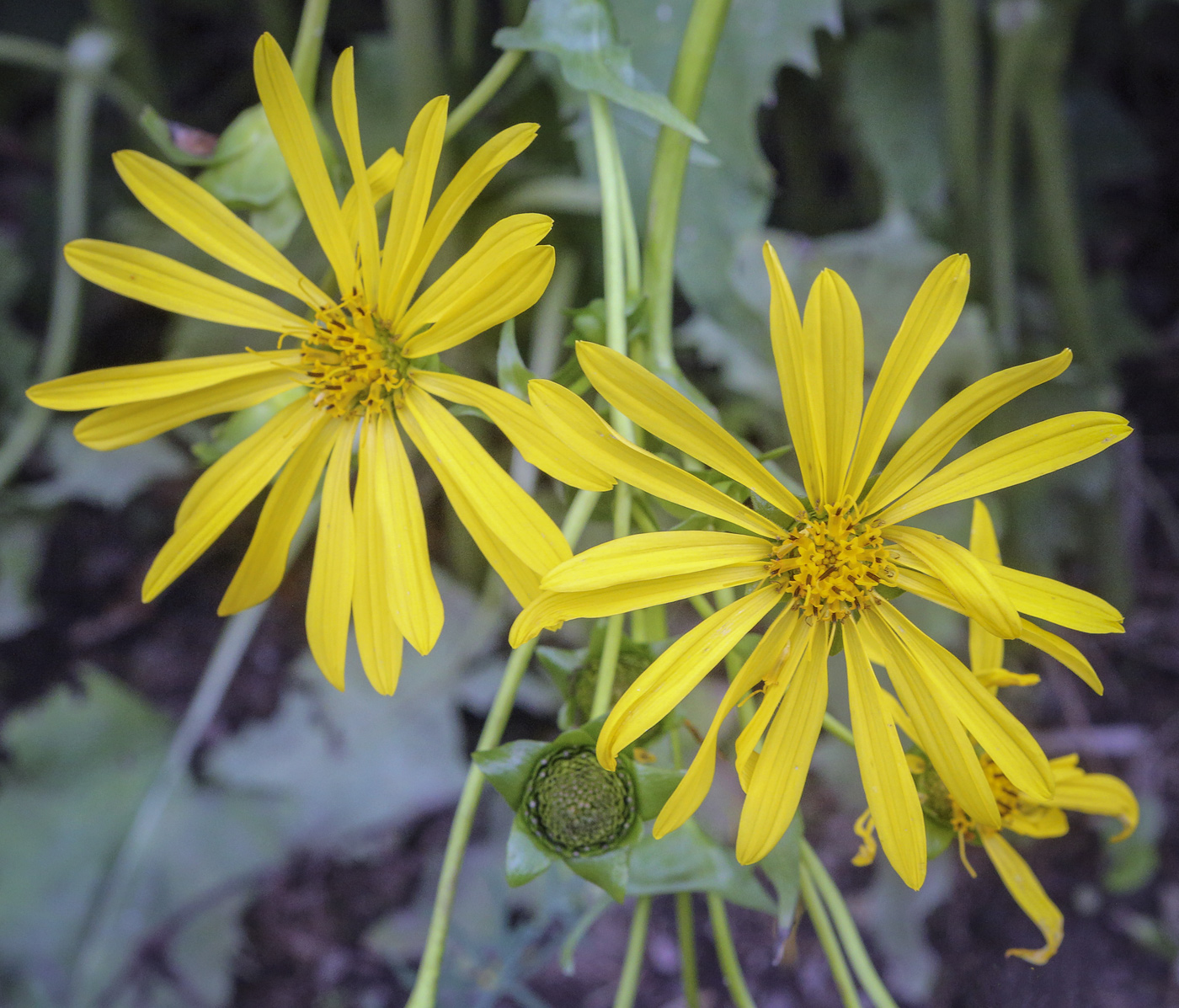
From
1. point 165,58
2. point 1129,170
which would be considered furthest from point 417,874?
point 1129,170

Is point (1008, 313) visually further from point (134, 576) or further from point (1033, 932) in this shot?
point (134, 576)

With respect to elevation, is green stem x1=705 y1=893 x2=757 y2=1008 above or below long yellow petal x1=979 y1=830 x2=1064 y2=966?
below

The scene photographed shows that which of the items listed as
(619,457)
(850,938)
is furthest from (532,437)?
(850,938)

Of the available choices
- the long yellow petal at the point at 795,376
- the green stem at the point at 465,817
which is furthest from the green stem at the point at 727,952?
the long yellow petal at the point at 795,376

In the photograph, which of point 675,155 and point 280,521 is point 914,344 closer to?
point 675,155

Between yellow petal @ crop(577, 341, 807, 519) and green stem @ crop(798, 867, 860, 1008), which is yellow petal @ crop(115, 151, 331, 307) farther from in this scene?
green stem @ crop(798, 867, 860, 1008)

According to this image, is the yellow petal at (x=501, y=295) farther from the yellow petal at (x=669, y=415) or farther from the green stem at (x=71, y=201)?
the green stem at (x=71, y=201)

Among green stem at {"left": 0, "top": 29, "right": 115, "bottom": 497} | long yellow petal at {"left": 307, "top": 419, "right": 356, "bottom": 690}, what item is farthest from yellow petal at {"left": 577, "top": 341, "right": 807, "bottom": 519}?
green stem at {"left": 0, "top": 29, "right": 115, "bottom": 497}
